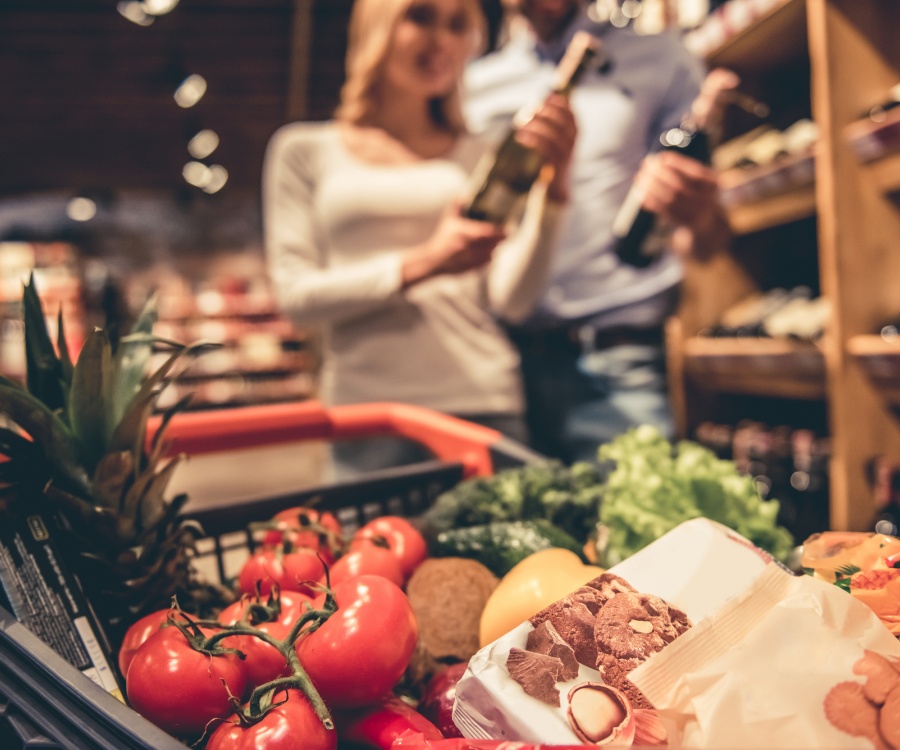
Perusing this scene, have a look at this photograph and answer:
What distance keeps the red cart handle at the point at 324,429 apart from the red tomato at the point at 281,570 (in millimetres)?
322

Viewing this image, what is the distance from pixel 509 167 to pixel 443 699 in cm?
130

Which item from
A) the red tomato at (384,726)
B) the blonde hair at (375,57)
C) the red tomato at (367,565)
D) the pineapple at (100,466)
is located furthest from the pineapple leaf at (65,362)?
the blonde hair at (375,57)

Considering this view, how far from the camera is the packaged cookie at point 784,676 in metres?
0.52

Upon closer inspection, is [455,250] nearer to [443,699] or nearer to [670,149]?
[670,149]

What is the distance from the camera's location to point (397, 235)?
1671 millimetres

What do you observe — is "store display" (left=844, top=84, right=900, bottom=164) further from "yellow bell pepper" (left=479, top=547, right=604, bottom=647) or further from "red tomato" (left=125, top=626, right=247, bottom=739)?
"red tomato" (left=125, top=626, right=247, bottom=739)

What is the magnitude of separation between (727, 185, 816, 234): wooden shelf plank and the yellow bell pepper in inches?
70.8

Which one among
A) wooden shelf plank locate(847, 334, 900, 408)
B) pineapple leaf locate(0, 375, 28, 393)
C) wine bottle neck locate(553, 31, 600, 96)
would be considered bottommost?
wooden shelf plank locate(847, 334, 900, 408)

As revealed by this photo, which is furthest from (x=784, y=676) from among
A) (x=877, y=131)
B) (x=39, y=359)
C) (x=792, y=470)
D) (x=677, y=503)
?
(x=792, y=470)

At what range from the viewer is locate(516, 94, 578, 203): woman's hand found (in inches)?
57.0

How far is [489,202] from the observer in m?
1.62

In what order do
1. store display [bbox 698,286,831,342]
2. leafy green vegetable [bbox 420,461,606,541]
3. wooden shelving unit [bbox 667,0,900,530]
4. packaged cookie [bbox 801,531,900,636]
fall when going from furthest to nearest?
store display [bbox 698,286,831,342]
wooden shelving unit [bbox 667,0,900,530]
leafy green vegetable [bbox 420,461,606,541]
packaged cookie [bbox 801,531,900,636]

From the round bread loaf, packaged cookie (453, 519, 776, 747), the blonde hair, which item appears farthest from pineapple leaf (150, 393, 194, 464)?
the blonde hair

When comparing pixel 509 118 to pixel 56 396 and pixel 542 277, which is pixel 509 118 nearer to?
pixel 542 277
